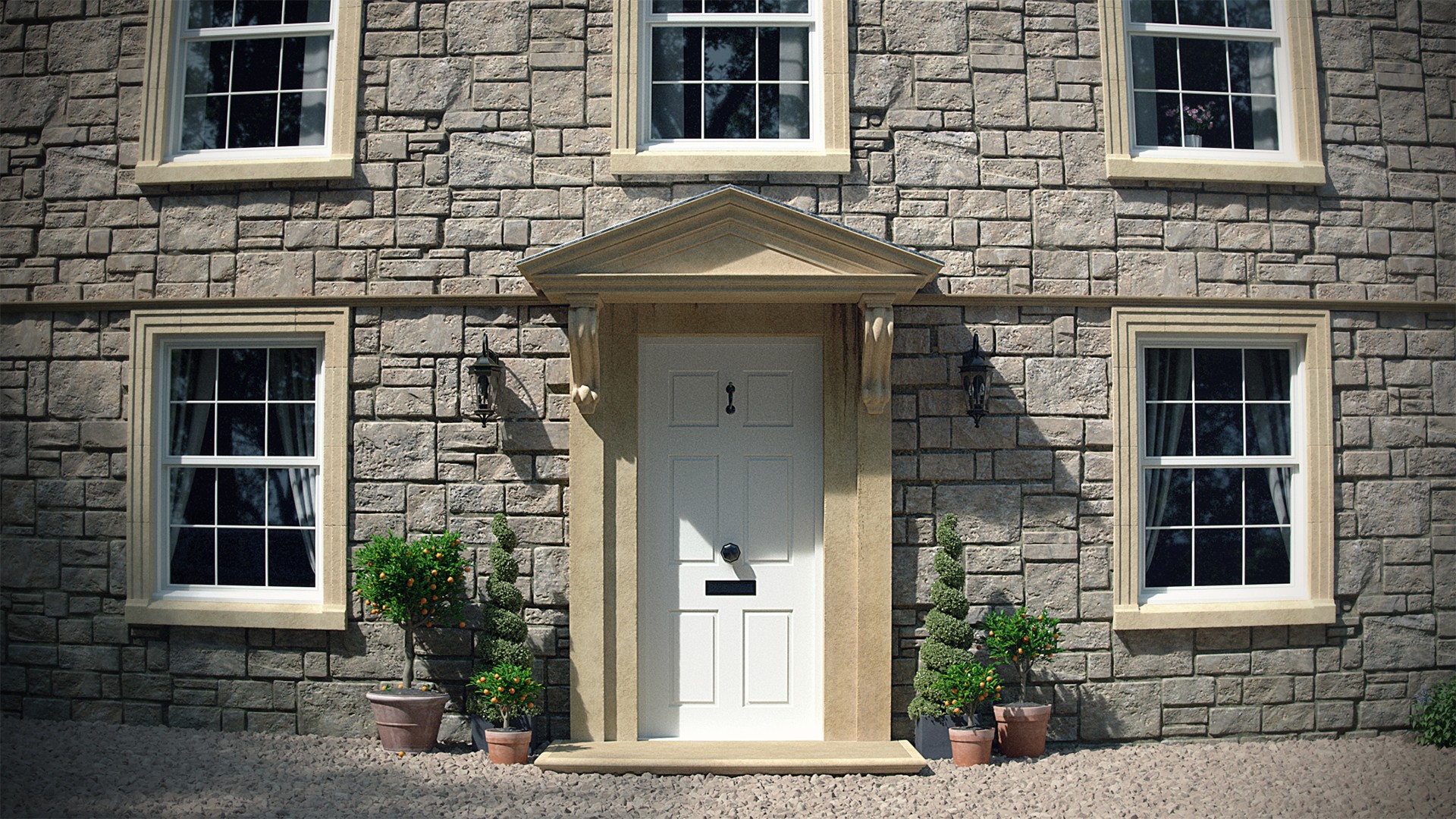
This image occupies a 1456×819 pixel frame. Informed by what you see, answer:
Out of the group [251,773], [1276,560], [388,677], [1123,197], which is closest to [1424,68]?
[1123,197]

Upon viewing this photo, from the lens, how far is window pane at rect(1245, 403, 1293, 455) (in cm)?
627

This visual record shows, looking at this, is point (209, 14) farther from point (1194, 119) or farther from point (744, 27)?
point (1194, 119)

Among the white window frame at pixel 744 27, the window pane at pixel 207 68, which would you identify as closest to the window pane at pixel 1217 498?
the white window frame at pixel 744 27

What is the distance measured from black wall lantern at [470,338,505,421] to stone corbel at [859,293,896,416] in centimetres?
236

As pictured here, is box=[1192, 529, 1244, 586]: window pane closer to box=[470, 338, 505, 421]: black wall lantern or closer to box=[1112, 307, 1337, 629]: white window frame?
box=[1112, 307, 1337, 629]: white window frame

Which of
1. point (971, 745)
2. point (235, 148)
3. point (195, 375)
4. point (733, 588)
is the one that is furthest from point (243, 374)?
point (971, 745)

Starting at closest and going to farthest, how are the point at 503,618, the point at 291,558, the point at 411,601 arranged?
the point at 411,601
the point at 503,618
the point at 291,558

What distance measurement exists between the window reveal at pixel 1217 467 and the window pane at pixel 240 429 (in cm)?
601

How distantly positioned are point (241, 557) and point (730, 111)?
450 cm

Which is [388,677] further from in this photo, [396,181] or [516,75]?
[516,75]

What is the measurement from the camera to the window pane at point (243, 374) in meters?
6.26

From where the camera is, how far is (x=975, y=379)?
229 inches

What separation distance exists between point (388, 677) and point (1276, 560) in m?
5.99

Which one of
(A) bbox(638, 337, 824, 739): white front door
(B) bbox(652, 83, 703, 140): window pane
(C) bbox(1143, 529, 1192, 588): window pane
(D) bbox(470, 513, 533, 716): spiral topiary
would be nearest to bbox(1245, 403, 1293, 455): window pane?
(C) bbox(1143, 529, 1192, 588): window pane
